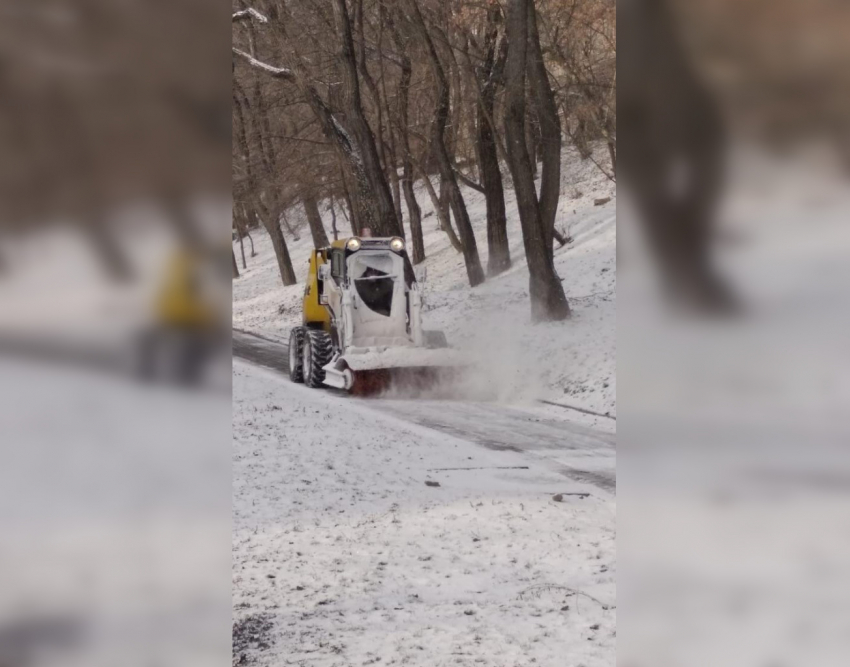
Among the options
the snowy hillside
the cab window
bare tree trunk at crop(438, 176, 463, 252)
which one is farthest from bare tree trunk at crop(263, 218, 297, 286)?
the cab window

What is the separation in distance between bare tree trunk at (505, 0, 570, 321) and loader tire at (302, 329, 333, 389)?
341 centimetres

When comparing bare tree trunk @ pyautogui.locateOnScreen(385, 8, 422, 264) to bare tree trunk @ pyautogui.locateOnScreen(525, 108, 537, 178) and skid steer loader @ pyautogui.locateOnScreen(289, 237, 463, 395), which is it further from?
skid steer loader @ pyautogui.locateOnScreen(289, 237, 463, 395)

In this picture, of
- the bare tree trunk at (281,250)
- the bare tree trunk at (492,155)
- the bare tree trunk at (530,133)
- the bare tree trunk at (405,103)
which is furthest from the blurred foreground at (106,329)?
the bare tree trunk at (281,250)

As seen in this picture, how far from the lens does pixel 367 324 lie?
13.2 meters

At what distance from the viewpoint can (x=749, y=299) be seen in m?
1.22

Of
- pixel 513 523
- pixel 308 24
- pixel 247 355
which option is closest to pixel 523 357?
pixel 247 355

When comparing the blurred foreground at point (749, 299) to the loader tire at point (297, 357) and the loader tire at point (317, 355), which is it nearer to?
the loader tire at point (317, 355)

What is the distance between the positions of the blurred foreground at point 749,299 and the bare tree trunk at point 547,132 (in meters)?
13.4

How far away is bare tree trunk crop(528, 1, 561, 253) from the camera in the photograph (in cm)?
1440

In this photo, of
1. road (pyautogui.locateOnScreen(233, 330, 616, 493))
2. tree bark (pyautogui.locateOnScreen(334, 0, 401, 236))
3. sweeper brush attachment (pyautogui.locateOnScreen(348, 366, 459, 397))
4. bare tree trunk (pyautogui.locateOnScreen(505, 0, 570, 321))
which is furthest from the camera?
tree bark (pyautogui.locateOnScreen(334, 0, 401, 236))

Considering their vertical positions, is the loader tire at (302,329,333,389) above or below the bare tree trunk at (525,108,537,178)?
Result: below

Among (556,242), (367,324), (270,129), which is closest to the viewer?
(367,324)

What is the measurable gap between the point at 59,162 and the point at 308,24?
63.7 feet

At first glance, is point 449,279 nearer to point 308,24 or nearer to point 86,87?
point 308,24
